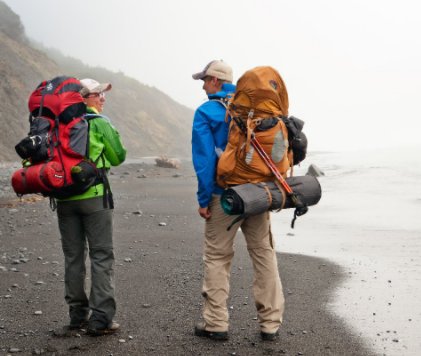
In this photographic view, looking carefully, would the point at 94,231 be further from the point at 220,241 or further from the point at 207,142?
the point at 207,142

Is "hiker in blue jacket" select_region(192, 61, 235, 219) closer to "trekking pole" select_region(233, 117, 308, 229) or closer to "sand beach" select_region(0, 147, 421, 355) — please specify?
"trekking pole" select_region(233, 117, 308, 229)

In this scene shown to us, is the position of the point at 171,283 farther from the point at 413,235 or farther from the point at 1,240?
the point at 413,235

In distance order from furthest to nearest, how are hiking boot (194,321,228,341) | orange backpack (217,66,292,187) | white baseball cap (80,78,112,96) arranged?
white baseball cap (80,78,112,96), hiking boot (194,321,228,341), orange backpack (217,66,292,187)

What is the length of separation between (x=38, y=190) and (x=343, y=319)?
3.26 meters

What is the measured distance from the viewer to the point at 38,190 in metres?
4.69

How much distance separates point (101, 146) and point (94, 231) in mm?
781

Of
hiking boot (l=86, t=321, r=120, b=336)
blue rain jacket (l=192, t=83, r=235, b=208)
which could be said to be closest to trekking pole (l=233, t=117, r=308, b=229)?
blue rain jacket (l=192, t=83, r=235, b=208)

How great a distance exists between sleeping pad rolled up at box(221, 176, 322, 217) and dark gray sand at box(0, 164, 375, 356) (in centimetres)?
123

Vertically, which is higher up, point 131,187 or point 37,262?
point 37,262

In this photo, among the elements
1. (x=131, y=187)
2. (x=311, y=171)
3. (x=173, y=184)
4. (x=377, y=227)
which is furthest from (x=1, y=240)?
(x=311, y=171)

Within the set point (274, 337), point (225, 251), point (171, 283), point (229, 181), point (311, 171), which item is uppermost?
point (229, 181)

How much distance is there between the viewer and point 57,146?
4.75 meters

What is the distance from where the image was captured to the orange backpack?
181 inches

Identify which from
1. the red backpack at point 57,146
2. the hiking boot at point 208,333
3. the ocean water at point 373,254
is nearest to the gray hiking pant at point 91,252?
the red backpack at point 57,146
